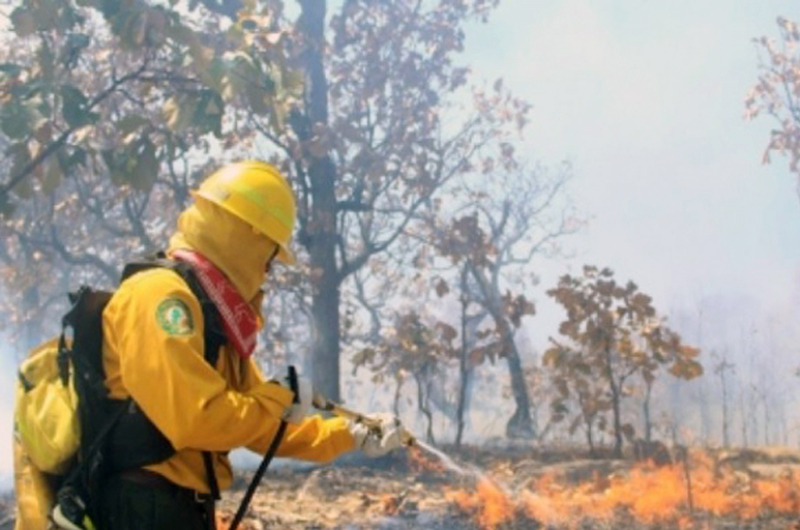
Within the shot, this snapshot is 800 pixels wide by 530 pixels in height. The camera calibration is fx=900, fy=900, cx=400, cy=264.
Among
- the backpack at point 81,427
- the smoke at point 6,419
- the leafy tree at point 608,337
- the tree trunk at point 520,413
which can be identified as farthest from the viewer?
the tree trunk at point 520,413

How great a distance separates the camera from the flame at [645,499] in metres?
7.18

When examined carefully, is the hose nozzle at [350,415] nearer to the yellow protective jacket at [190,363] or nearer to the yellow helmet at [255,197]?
the yellow protective jacket at [190,363]

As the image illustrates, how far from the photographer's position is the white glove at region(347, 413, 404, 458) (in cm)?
299

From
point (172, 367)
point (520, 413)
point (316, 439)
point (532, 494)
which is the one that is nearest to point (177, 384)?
point (172, 367)

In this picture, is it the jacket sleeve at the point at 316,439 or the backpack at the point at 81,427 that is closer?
the backpack at the point at 81,427

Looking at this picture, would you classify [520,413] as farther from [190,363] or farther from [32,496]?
[190,363]

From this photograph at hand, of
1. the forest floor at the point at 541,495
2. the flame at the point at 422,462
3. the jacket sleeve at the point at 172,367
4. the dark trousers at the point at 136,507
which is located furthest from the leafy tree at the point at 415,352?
the jacket sleeve at the point at 172,367

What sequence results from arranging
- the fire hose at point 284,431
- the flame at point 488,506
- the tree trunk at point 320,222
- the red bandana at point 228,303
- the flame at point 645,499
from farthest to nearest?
1. the tree trunk at point 320,222
2. the flame at point 645,499
3. the flame at point 488,506
4. the fire hose at point 284,431
5. the red bandana at point 228,303

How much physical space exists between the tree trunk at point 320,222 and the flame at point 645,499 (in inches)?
175

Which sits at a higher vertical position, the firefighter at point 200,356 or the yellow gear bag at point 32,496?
A: the firefighter at point 200,356

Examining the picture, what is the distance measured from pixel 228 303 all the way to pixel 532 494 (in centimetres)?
655

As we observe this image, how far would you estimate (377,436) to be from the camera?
9.88ft

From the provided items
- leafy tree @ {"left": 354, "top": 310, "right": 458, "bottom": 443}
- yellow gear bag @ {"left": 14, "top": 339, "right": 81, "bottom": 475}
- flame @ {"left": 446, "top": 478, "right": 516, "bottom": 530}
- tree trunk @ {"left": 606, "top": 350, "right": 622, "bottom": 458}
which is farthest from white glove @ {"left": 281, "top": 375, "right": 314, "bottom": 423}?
leafy tree @ {"left": 354, "top": 310, "right": 458, "bottom": 443}

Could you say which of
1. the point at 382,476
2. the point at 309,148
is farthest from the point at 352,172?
the point at 382,476
